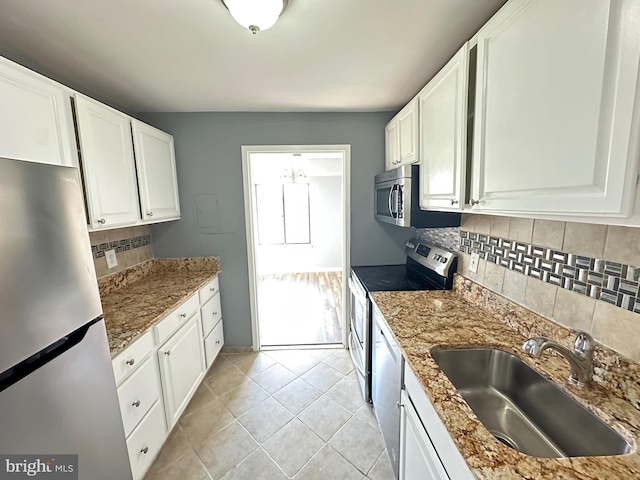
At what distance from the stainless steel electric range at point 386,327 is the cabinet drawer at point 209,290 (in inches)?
51.6

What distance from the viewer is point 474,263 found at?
1.66 metres

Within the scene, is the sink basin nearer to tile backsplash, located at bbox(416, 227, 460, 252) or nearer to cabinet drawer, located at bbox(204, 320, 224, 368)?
tile backsplash, located at bbox(416, 227, 460, 252)

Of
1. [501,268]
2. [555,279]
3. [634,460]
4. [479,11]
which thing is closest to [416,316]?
[501,268]

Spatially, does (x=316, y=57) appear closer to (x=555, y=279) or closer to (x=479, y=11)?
(x=479, y=11)

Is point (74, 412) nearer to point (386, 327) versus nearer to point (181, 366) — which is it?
point (181, 366)

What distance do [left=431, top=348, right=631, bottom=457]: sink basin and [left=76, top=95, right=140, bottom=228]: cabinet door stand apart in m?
1.97

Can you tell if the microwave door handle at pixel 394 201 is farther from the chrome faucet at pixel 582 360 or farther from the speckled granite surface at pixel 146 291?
the speckled granite surface at pixel 146 291

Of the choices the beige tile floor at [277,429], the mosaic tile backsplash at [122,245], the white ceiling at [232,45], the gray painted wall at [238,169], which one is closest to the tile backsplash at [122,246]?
the mosaic tile backsplash at [122,245]

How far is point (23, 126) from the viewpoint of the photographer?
45.3 inches

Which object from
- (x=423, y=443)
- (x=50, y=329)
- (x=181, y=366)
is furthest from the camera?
(x=181, y=366)

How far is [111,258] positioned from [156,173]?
0.75 m

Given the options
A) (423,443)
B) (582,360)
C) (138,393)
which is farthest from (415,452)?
(138,393)

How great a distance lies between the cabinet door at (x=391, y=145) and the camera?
220cm

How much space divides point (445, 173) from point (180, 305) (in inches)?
74.8
